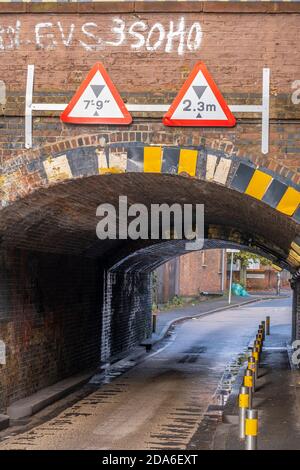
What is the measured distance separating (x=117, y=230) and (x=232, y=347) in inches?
398

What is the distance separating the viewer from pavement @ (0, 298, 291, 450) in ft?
38.2

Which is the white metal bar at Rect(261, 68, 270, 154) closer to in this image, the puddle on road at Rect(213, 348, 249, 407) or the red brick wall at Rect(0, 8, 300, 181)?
the red brick wall at Rect(0, 8, 300, 181)

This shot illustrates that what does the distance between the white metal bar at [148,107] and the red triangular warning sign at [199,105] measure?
0.11 meters

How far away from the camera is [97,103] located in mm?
11344

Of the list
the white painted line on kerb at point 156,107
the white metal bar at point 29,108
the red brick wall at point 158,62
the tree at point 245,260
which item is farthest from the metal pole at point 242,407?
the tree at point 245,260

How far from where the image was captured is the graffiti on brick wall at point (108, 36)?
11266 millimetres

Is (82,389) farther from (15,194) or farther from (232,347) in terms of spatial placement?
(232,347)

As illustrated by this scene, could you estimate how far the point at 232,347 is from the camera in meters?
26.8

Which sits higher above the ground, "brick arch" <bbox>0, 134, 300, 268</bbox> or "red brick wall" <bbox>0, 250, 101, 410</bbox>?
"brick arch" <bbox>0, 134, 300, 268</bbox>

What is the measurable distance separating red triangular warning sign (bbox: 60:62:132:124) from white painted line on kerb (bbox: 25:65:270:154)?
165 mm

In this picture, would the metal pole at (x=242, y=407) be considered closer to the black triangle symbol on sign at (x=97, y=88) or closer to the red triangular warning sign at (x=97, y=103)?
the red triangular warning sign at (x=97, y=103)

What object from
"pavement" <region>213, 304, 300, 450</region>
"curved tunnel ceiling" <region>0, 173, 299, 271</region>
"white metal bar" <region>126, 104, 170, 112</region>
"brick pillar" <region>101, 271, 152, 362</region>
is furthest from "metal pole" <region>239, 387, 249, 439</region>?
"brick pillar" <region>101, 271, 152, 362</region>

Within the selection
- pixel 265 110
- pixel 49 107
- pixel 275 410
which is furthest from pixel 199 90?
pixel 275 410
